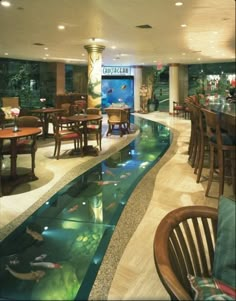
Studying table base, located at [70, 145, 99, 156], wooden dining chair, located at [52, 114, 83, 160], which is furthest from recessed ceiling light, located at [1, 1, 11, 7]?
table base, located at [70, 145, 99, 156]

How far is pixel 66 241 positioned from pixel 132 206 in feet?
3.34

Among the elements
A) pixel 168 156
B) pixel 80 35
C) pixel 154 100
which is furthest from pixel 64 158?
pixel 154 100

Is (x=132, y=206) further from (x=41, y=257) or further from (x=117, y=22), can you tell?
(x=117, y=22)

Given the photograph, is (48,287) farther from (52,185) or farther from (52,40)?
(52,40)

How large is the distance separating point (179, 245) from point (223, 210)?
279 millimetres

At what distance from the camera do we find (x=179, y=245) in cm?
150

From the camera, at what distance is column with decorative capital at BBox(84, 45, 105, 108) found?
8914 mm

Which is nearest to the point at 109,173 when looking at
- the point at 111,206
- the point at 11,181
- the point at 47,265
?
the point at 111,206

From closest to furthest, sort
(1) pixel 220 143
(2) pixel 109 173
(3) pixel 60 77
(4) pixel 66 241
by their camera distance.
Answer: (4) pixel 66 241, (1) pixel 220 143, (2) pixel 109 173, (3) pixel 60 77

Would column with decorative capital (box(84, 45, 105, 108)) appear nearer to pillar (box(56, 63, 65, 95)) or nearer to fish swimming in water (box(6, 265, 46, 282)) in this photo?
pillar (box(56, 63, 65, 95))

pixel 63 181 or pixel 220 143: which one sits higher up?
pixel 220 143

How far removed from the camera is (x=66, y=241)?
2.84 metres

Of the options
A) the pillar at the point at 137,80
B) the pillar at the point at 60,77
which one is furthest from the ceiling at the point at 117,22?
the pillar at the point at 137,80

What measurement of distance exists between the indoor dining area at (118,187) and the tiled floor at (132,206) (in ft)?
0.04
